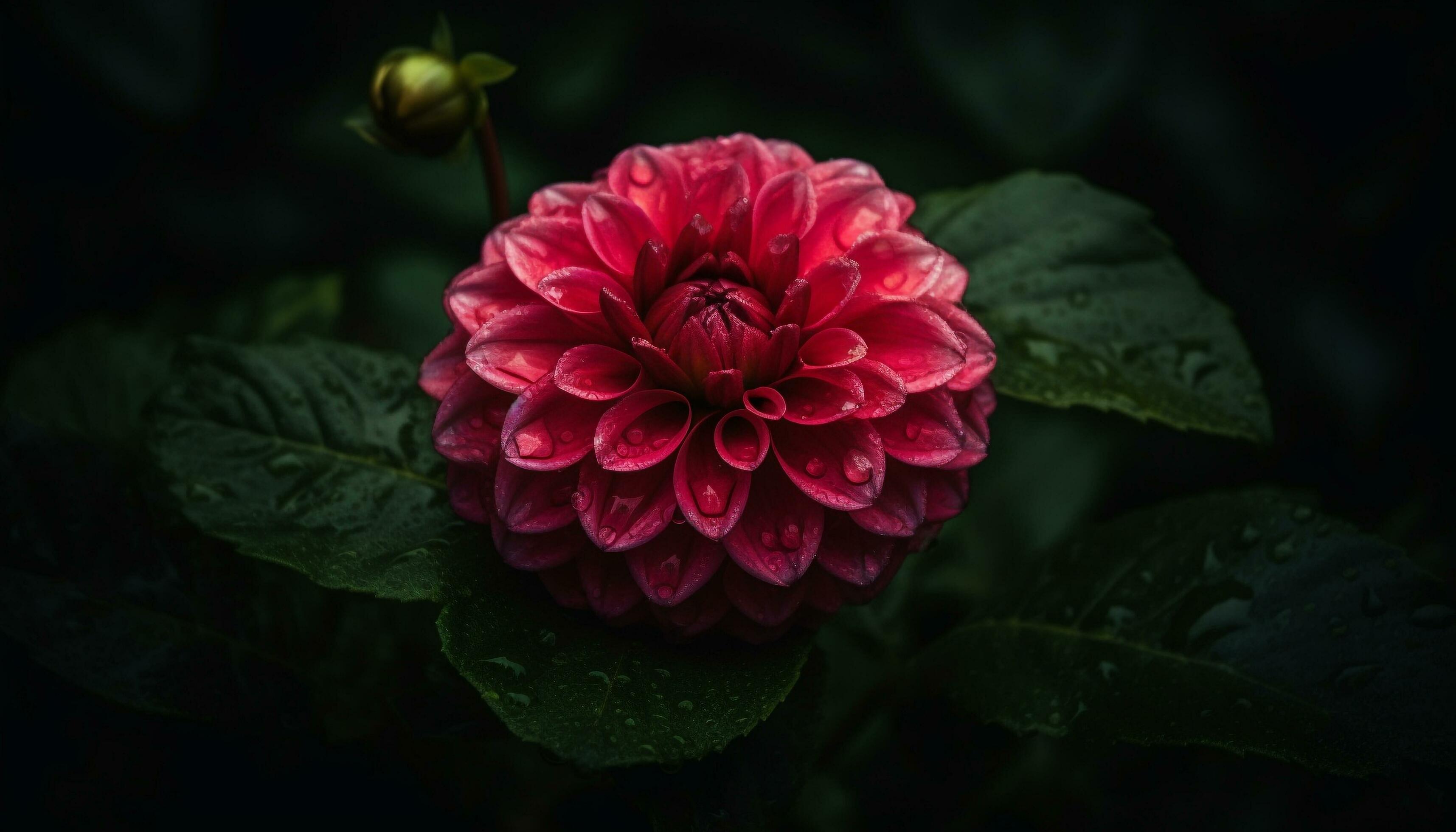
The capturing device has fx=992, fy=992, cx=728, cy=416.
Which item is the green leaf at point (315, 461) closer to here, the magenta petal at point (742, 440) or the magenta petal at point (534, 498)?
the magenta petal at point (534, 498)

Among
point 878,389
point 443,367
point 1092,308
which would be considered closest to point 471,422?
point 443,367

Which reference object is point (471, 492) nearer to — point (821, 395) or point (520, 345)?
point (520, 345)

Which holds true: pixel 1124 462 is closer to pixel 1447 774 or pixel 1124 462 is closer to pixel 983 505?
pixel 983 505

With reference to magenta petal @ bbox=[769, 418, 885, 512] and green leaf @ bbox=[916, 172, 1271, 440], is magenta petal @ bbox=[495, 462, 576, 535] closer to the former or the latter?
magenta petal @ bbox=[769, 418, 885, 512]

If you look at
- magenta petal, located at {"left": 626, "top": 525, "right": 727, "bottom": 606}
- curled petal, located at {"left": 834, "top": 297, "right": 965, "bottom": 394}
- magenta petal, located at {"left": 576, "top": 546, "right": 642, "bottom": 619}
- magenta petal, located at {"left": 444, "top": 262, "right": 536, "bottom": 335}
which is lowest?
magenta petal, located at {"left": 576, "top": 546, "right": 642, "bottom": 619}

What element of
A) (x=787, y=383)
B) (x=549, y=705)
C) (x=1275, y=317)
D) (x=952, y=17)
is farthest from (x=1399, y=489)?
(x=549, y=705)

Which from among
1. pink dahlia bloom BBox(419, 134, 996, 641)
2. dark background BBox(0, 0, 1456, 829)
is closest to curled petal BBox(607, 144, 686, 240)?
pink dahlia bloom BBox(419, 134, 996, 641)
